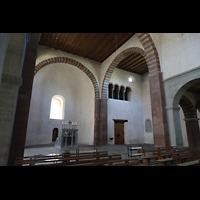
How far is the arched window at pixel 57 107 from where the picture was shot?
1269 centimetres

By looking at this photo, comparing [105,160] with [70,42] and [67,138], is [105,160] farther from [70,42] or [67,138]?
[70,42]

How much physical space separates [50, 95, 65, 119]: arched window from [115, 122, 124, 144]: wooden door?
524cm

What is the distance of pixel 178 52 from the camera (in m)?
6.94

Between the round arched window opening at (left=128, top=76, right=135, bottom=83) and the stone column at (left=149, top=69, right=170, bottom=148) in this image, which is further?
the round arched window opening at (left=128, top=76, right=135, bottom=83)

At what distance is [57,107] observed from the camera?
42.7ft

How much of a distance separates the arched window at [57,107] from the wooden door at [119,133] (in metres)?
5.24

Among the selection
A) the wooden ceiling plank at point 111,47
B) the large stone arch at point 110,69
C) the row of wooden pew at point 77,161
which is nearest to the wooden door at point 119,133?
the large stone arch at point 110,69

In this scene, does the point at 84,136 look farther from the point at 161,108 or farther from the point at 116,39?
the point at 116,39

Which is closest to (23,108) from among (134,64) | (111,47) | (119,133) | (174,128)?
(174,128)

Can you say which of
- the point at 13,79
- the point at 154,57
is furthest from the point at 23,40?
the point at 154,57

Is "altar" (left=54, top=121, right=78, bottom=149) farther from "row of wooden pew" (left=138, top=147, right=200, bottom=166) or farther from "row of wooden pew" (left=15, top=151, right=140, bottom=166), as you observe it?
"row of wooden pew" (left=138, top=147, right=200, bottom=166)

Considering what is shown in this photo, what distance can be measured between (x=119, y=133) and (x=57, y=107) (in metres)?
6.38

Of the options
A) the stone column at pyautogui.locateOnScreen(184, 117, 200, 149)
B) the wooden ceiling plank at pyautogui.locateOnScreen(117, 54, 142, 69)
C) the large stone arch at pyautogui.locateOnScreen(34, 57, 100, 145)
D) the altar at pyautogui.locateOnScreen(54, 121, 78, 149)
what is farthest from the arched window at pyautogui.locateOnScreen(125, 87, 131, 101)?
the altar at pyautogui.locateOnScreen(54, 121, 78, 149)

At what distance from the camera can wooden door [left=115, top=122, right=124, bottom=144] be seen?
42.1 feet
